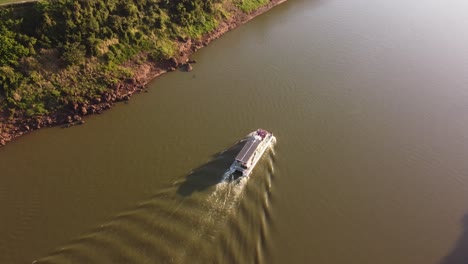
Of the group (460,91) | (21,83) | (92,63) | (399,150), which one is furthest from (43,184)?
(460,91)

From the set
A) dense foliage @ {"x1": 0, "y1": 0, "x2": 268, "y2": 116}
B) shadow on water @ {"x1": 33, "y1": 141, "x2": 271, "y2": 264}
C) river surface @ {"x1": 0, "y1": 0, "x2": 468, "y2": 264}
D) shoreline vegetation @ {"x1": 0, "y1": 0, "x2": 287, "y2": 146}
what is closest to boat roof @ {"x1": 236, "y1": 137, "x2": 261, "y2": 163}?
river surface @ {"x1": 0, "y1": 0, "x2": 468, "y2": 264}

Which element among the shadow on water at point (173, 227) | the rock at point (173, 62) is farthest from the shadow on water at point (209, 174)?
the rock at point (173, 62)

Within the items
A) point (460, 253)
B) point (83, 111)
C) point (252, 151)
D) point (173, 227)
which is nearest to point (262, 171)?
point (252, 151)

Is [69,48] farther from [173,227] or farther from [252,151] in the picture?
[173,227]

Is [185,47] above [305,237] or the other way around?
above

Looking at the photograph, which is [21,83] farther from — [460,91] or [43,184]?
[460,91]

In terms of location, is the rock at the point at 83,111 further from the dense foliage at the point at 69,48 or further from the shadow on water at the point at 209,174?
the shadow on water at the point at 209,174
